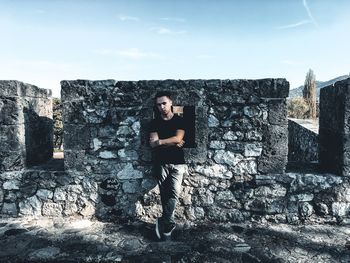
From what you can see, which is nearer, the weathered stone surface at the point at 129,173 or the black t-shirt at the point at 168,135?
the black t-shirt at the point at 168,135

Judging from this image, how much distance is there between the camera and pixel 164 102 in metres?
3.49

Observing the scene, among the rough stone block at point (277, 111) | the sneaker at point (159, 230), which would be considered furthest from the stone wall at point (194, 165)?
the sneaker at point (159, 230)

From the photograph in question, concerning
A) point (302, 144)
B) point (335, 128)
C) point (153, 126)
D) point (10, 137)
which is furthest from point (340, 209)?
point (10, 137)

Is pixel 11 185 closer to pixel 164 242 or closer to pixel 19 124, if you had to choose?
pixel 19 124

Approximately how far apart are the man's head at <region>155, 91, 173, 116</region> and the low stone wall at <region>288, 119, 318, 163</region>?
10.5 feet

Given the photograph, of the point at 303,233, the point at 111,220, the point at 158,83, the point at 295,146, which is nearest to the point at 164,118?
the point at 158,83

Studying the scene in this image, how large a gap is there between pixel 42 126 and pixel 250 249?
370cm

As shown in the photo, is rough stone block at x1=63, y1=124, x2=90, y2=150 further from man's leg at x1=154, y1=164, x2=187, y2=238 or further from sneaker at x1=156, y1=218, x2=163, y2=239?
sneaker at x1=156, y1=218, x2=163, y2=239

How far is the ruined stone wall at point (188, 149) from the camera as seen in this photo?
384cm

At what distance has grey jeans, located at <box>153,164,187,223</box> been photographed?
3471mm

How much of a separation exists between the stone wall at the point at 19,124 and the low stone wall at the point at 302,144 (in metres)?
4.76

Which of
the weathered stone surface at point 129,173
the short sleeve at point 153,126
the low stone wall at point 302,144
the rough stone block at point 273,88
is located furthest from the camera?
the low stone wall at point 302,144

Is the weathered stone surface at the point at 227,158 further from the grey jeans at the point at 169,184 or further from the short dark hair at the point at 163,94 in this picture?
the short dark hair at the point at 163,94

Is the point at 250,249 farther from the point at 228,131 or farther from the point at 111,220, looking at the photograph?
the point at 111,220
